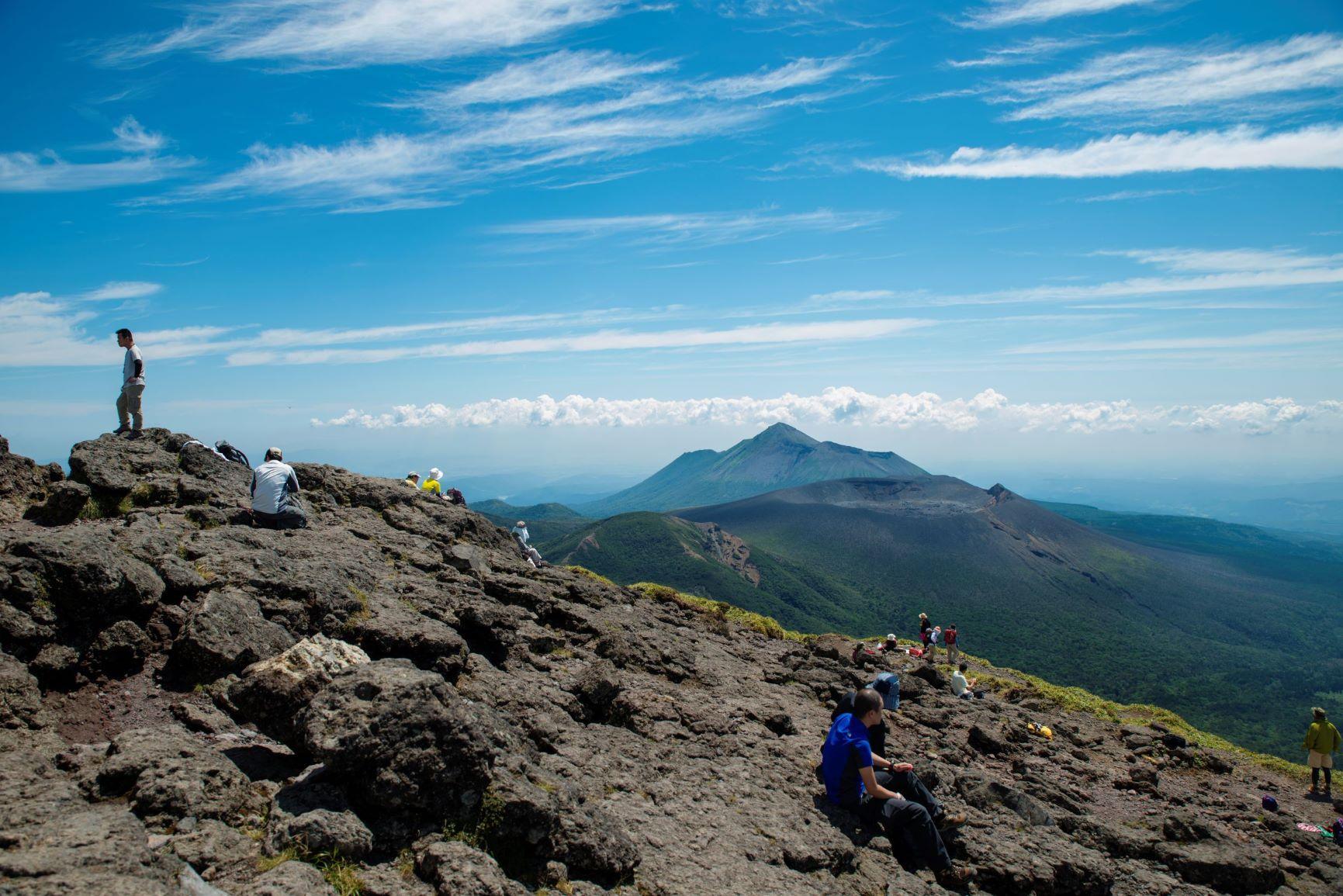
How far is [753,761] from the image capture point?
11.9 metres

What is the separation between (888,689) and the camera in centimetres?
1688

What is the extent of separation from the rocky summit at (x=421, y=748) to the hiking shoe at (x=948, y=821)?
6.6 inches

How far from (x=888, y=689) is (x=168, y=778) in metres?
14.5

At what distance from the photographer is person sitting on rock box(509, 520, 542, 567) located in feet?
79.9

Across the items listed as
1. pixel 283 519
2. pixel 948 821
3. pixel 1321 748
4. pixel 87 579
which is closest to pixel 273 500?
pixel 283 519

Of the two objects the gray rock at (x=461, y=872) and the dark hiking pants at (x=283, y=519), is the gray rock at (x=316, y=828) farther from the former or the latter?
the dark hiking pants at (x=283, y=519)

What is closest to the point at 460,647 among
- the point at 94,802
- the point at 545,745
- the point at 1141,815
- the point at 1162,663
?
the point at 545,745

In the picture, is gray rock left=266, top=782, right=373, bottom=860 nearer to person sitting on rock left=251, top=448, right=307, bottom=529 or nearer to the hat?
person sitting on rock left=251, top=448, right=307, bottom=529

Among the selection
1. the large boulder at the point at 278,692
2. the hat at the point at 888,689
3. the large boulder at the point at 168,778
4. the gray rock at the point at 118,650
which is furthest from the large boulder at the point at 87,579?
the hat at the point at 888,689

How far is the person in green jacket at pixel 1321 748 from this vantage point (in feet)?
64.6

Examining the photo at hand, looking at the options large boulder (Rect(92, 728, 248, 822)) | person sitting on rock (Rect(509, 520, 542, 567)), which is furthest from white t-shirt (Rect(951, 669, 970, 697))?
large boulder (Rect(92, 728, 248, 822))

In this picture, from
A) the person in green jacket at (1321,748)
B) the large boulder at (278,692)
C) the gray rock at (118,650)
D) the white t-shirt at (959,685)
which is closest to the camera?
the large boulder at (278,692)

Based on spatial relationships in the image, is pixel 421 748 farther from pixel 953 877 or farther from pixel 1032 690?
pixel 1032 690

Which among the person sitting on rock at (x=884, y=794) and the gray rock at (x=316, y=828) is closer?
the gray rock at (x=316, y=828)
